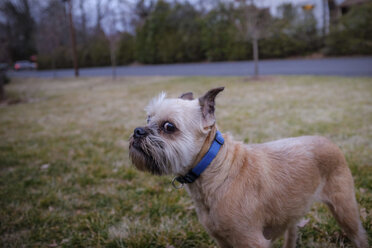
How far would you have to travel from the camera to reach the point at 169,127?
2.11 metres

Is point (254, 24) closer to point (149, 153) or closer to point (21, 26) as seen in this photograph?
point (149, 153)

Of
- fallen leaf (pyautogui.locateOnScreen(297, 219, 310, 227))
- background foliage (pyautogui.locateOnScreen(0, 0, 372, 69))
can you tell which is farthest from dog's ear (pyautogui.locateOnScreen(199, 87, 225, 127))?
background foliage (pyautogui.locateOnScreen(0, 0, 372, 69))

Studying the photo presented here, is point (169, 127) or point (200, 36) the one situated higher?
point (200, 36)

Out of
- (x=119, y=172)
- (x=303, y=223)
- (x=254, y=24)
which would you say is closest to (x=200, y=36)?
(x=254, y=24)

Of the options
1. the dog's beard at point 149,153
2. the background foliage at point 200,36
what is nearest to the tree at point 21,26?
the background foliage at point 200,36

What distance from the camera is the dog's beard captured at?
2049 mm

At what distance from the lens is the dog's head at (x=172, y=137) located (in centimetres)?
205

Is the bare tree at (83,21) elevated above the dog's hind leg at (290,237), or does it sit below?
above

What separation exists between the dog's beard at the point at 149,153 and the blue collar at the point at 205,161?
0.20 m

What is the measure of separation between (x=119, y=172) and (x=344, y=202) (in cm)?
314

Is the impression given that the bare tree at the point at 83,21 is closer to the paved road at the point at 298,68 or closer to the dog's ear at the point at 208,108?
the paved road at the point at 298,68

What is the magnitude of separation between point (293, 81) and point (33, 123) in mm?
9759

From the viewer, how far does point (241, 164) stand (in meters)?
2.13

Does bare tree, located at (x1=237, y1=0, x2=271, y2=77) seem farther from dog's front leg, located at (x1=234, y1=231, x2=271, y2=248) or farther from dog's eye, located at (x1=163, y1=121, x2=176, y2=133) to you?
dog's front leg, located at (x1=234, y1=231, x2=271, y2=248)
